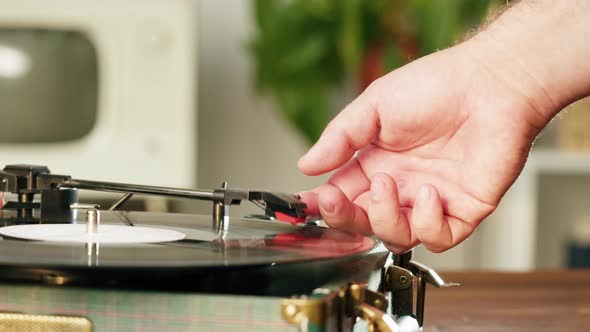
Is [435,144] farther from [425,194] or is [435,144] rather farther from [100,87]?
[100,87]

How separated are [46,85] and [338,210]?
114 centimetres

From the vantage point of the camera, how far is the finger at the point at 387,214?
0.66 meters

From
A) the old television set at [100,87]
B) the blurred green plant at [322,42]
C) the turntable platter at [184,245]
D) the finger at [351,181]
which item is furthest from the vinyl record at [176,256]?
the blurred green plant at [322,42]

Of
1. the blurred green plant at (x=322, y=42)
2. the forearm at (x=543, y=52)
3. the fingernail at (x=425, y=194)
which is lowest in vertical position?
the fingernail at (x=425, y=194)

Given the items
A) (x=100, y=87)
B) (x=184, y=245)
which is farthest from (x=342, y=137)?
(x=100, y=87)

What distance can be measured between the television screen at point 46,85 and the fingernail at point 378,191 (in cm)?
115

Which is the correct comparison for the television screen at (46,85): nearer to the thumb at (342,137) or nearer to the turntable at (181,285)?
the thumb at (342,137)

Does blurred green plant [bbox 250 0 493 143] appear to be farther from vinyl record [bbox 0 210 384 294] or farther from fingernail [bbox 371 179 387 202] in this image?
vinyl record [bbox 0 210 384 294]

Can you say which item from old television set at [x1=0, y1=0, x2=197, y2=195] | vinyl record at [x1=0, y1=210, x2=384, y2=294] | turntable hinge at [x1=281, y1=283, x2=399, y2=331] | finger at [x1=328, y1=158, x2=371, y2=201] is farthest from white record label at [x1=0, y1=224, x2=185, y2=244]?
old television set at [x1=0, y1=0, x2=197, y2=195]

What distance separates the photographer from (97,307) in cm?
41

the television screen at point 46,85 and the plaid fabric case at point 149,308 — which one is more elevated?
the television screen at point 46,85

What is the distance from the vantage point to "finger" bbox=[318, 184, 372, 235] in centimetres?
69

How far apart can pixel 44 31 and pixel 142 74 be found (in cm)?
20

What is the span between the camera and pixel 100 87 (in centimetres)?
174
